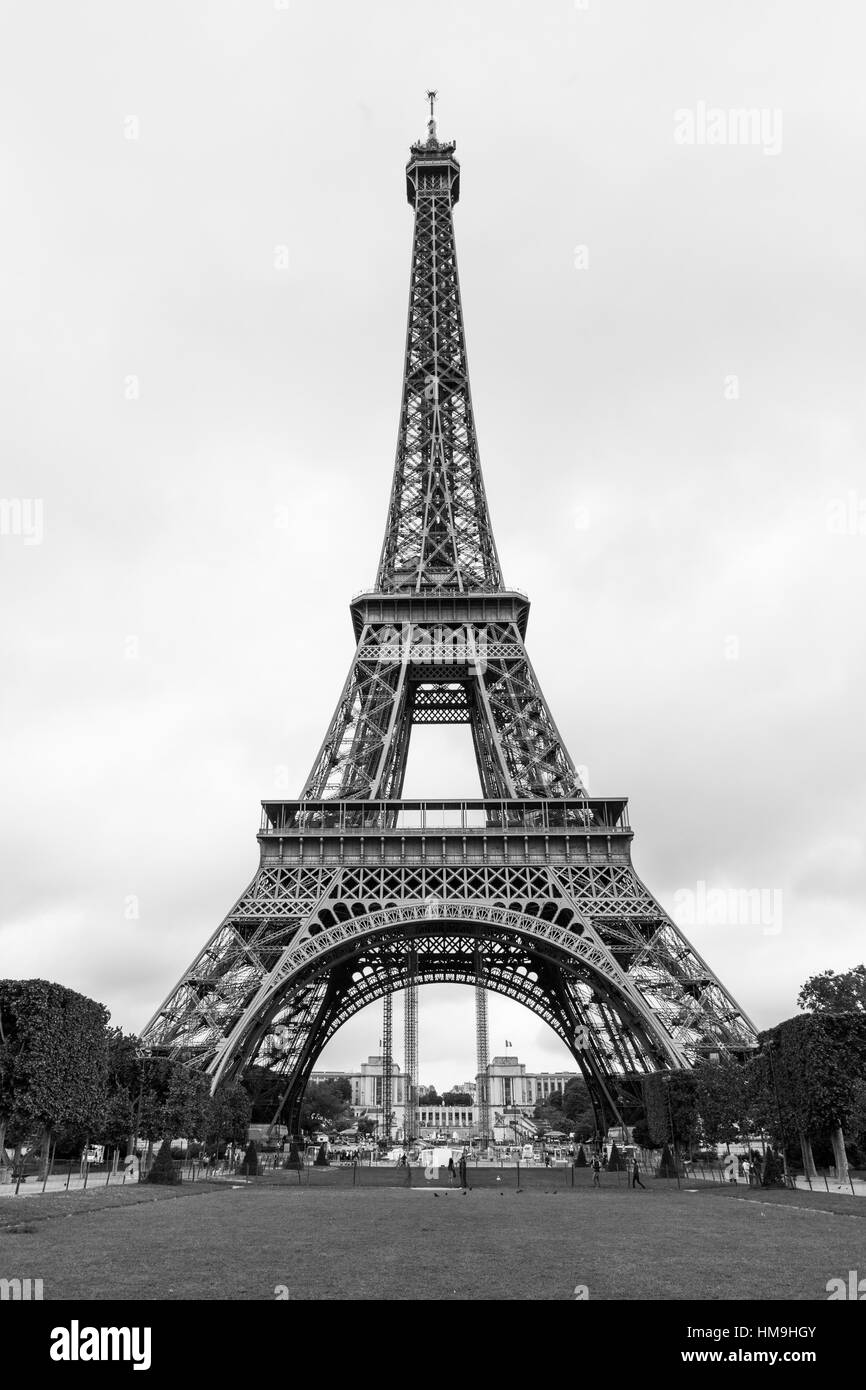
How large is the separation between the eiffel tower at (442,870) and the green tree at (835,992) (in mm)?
14622

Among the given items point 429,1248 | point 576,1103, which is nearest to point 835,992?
point 429,1248

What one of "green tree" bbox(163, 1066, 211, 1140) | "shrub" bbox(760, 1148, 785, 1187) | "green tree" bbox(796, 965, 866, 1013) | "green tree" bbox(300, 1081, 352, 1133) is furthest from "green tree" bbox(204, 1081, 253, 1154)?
"green tree" bbox(300, 1081, 352, 1133)

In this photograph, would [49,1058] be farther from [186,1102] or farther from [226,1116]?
[226,1116]

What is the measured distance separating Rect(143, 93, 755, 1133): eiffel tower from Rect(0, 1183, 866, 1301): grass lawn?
14.1 meters

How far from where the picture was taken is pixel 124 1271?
13.5 metres

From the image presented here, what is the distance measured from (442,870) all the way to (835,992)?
31.3m

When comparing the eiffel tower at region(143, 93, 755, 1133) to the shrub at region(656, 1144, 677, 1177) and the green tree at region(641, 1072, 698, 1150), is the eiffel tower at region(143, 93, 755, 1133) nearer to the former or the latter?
the green tree at region(641, 1072, 698, 1150)

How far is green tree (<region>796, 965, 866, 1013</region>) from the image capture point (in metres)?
60.2

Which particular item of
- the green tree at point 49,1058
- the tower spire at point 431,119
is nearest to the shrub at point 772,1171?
the green tree at point 49,1058

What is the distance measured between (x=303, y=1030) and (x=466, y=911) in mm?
20863

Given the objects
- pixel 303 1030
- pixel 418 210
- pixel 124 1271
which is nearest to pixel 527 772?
pixel 303 1030

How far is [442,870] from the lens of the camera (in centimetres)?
4778

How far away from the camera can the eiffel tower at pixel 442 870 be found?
43781 millimetres
